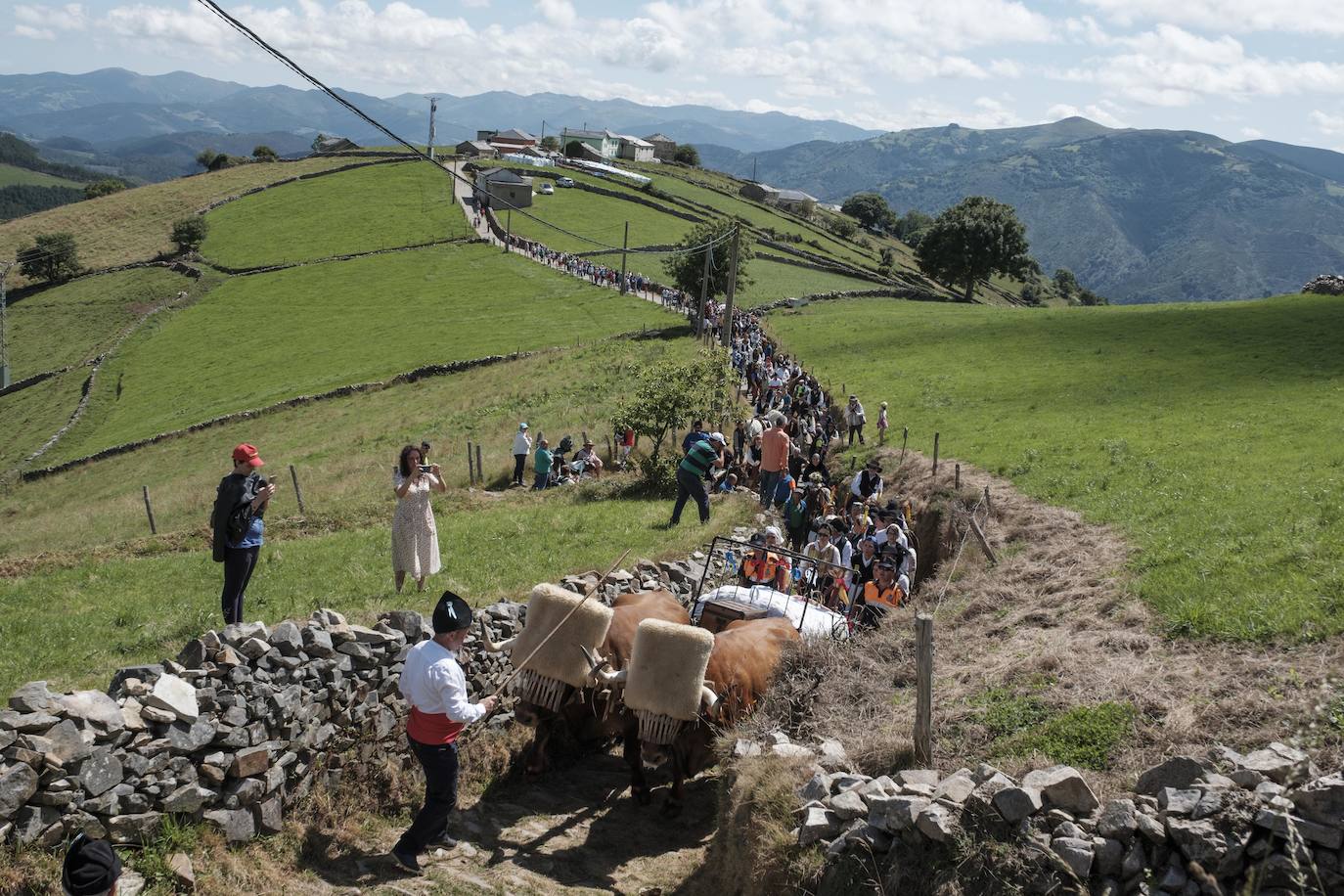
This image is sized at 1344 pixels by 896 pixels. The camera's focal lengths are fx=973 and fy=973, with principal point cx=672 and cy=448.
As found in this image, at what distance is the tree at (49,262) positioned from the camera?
254ft

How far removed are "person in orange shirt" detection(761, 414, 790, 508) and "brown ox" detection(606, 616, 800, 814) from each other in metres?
9.25

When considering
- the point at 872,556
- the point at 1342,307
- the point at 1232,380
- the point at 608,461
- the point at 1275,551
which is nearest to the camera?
the point at 1275,551

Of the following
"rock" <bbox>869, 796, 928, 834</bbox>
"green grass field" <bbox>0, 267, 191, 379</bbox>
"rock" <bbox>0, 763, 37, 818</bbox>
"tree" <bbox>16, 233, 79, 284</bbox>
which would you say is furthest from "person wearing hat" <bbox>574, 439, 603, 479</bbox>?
"tree" <bbox>16, 233, 79, 284</bbox>

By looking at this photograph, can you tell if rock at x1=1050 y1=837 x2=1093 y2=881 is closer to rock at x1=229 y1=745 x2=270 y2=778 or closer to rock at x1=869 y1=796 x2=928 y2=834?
rock at x1=869 y1=796 x2=928 y2=834

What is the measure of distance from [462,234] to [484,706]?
76127 mm

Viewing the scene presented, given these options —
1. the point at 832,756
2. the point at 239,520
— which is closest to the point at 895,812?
the point at 832,756

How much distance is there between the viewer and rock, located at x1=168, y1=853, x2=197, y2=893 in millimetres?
7371

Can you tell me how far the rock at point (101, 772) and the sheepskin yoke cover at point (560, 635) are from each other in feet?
11.8

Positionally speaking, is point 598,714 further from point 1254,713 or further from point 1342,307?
point 1342,307

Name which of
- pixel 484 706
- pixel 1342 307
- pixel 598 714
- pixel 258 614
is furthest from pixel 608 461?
pixel 1342 307

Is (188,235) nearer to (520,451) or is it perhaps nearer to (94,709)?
(520,451)

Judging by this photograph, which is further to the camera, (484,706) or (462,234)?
(462,234)

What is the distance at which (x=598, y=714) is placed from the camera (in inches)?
400

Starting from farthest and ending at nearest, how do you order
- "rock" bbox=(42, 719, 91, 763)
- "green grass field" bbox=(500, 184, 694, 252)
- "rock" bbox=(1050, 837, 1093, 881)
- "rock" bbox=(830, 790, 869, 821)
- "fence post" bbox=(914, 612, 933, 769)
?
"green grass field" bbox=(500, 184, 694, 252), "fence post" bbox=(914, 612, 933, 769), "rock" bbox=(42, 719, 91, 763), "rock" bbox=(830, 790, 869, 821), "rock" bbox=(1050, 837, 1093, 881)
